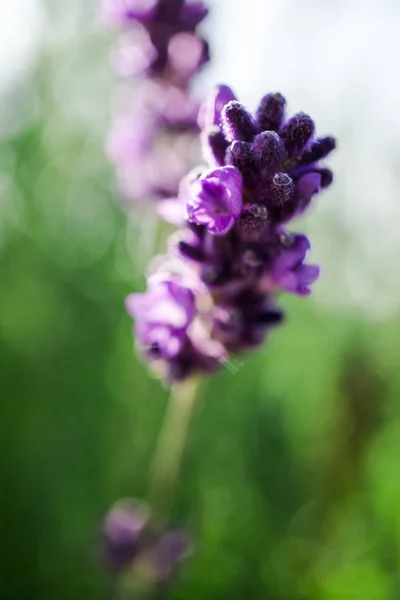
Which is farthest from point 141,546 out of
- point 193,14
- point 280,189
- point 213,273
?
point 193,14

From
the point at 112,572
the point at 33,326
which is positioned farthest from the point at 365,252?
the point at 112,572

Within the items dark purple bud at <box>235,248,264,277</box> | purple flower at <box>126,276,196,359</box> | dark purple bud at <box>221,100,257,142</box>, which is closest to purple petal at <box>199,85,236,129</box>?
dark purple bud at <box>221,100,257,142</box>

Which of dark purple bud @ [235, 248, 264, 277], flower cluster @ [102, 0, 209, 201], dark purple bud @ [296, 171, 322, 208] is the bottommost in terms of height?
dark purple bud @ [235, 248, 264, 277]

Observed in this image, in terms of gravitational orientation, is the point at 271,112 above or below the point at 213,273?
above

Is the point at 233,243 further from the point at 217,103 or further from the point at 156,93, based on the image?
the point at 156,93

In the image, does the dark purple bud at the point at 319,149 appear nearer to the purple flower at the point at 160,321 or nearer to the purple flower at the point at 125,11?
the purple flower at the point at 160,321

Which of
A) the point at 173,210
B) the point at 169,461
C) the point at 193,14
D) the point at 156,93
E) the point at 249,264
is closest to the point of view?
the point at 249,264

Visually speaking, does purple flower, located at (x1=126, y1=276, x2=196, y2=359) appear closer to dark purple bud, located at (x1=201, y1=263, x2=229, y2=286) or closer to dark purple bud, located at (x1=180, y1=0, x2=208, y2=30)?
dark purple bud, located at (x1=201, y1=263, x2=229, y2=286)
